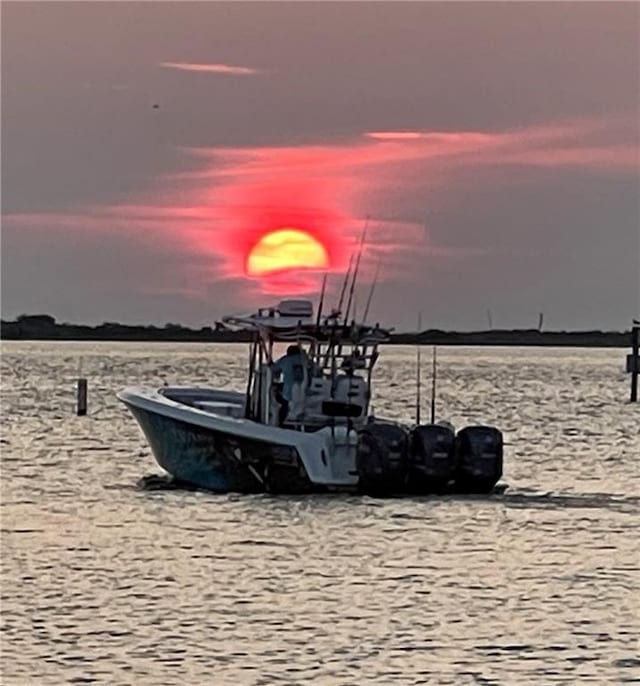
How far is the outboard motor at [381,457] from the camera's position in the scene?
31938mm

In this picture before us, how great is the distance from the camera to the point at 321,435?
32.2 metres

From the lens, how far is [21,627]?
71.1 ft

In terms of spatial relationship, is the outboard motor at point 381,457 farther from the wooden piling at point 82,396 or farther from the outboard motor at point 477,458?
the wooden piling at point 82,396

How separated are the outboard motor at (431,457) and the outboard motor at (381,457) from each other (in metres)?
0.29

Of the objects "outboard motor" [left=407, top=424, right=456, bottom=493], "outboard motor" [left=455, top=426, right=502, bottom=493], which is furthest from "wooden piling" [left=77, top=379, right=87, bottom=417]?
"outboard motor" [left=407, top=424, right=456, bottom=493]

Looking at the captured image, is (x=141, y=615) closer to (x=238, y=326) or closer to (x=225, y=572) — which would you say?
(x=225, y=572)

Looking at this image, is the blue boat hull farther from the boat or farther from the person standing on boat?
the person standing on boat

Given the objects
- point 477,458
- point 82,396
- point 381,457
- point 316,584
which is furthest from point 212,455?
point 82,396

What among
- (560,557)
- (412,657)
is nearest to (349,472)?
(560,557)

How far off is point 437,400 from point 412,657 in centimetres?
7447

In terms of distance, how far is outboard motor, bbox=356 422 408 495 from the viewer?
3194cm

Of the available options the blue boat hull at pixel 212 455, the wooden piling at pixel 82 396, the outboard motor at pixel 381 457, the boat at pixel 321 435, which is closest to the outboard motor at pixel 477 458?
the boat at pixel 321 435

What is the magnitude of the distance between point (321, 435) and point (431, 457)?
198 centimetres

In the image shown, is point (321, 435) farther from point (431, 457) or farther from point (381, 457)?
point (431, 457)
